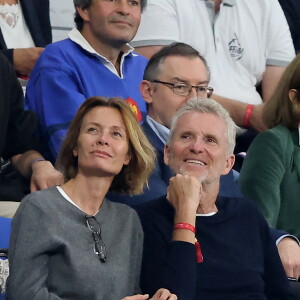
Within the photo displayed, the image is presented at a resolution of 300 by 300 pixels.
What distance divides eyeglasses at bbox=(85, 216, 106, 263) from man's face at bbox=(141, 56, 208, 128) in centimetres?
94

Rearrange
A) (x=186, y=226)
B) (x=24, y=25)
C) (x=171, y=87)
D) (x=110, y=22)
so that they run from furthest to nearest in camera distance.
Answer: (x=24, y=25) < (x=110, y=22) < (x=171, y=87) < (x=186, y=226)

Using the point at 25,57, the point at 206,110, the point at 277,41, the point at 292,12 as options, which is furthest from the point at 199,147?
the point at 292,12

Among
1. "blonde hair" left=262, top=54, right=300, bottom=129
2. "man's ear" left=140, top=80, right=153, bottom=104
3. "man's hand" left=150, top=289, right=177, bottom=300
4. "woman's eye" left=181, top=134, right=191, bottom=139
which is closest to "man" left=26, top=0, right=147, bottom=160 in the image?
"man's ear" left=140, top=80, right=153, bottom=104

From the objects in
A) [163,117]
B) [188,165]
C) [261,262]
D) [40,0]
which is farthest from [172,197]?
[40,0]

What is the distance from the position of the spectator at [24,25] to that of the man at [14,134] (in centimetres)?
62

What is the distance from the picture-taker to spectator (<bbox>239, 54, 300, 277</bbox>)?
4.06 metres

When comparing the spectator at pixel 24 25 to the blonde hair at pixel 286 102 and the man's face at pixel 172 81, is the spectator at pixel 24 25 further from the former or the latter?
the blonde hair at pixel 286 102

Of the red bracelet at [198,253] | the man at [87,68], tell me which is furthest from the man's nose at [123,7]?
the red bracelet at [198,253]

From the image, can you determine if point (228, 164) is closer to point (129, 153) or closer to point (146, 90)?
point (129, 153)

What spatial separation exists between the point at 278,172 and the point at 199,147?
0.71 metres

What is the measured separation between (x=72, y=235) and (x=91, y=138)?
1.29 ft

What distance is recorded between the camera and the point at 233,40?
5.20 m

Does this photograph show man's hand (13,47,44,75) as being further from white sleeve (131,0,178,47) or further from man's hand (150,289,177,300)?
man's hand (150,289,177,300)

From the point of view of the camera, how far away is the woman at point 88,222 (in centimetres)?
294
